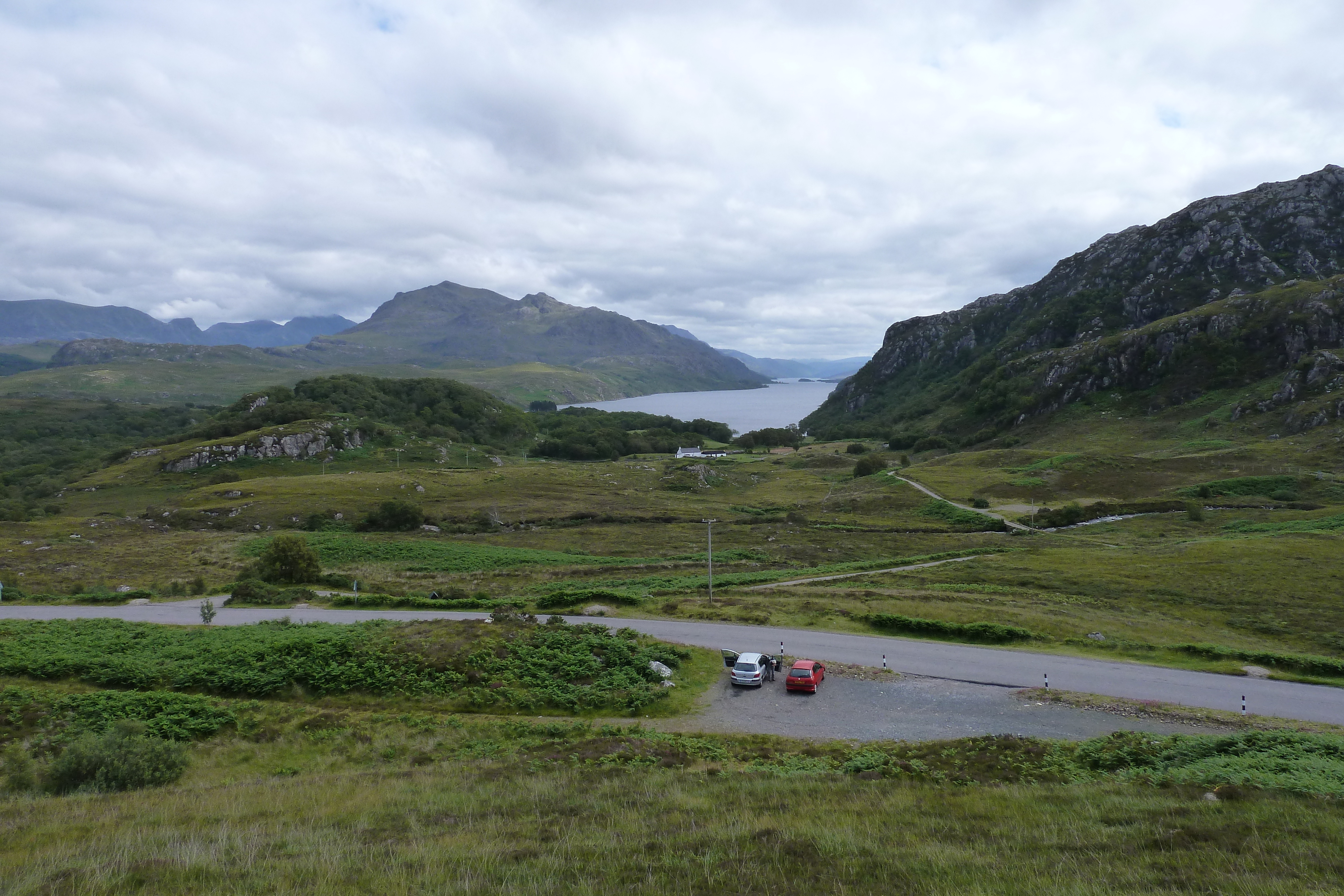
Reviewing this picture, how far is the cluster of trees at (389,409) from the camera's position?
145000 mm

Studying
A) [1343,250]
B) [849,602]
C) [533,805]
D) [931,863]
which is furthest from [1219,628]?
[1343,250]

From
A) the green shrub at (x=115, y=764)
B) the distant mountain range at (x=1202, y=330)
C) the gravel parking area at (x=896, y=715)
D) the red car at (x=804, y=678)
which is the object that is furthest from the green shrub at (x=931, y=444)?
the green shrub at (x=115, y=764)

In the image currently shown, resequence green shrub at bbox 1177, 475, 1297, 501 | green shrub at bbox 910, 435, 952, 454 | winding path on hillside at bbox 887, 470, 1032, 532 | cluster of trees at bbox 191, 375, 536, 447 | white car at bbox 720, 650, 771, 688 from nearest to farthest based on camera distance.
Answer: white car at bbox 720, 650, 771, 688 → winding path on hillside at bbox 887, 470, 1032, 532 → green shrub at bbox 1177, 475, 1297, 501 → cluster of trees at bbox 191, 375, 536, 447 → green shrub at bbox 910, 435, 952, 454

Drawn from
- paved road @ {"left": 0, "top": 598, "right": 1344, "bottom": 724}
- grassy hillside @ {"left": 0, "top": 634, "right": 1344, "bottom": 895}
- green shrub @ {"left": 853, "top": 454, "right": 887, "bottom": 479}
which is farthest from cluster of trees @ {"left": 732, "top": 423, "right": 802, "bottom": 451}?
grassy hillside @ {"left": 0, "top": 634, "right": 1344, "bottom": 895}

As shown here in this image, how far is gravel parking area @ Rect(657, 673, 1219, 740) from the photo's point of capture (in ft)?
68.5

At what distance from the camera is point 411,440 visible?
150000 millimetres

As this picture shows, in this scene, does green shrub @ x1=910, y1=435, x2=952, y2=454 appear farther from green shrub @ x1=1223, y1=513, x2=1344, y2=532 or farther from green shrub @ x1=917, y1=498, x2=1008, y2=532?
green shrub @ x1=1223, y1=513, x2=1344, y2=532

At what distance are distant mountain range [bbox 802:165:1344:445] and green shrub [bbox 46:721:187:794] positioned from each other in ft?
444

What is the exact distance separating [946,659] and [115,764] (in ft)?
94.0

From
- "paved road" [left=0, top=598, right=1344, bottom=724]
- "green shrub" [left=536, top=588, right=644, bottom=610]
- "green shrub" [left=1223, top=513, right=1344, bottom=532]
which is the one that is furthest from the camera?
"green shrub" [left=1223, top=513, right=1344, bottom=532]

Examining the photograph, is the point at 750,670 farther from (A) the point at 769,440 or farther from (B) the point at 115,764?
(A) the point at 769,440

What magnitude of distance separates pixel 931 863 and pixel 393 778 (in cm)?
1248

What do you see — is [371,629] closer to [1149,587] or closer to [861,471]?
[1149,587]

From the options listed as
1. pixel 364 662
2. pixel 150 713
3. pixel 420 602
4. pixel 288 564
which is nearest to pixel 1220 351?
pixel 420 602
